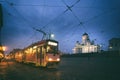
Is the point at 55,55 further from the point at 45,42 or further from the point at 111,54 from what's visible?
the point at 111,54

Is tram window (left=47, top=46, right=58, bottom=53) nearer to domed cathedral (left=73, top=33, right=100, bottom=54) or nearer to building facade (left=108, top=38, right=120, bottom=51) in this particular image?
building facade (left=108, top=38, right=120, bottom=51)

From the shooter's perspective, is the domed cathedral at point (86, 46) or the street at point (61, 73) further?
the domed cathedral at point (86, 46)

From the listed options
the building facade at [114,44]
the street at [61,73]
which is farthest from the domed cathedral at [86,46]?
the street at [61,73]

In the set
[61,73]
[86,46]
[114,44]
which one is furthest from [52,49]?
[86,46]

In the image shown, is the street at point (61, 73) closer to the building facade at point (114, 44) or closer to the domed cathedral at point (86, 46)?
the building facade at point (114, 44)

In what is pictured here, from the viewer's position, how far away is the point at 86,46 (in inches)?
7101

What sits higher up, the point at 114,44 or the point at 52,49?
the point at 114,44

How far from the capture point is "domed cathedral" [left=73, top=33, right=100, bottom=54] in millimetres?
174875

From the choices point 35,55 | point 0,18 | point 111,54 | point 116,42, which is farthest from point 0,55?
point 116,42

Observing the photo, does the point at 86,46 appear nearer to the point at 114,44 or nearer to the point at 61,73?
the point at 114,44

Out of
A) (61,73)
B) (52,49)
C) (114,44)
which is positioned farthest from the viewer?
(114,44)

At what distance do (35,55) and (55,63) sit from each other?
10.7 ft

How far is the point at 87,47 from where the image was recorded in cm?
17950

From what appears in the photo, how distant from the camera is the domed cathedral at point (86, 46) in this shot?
175 metres
